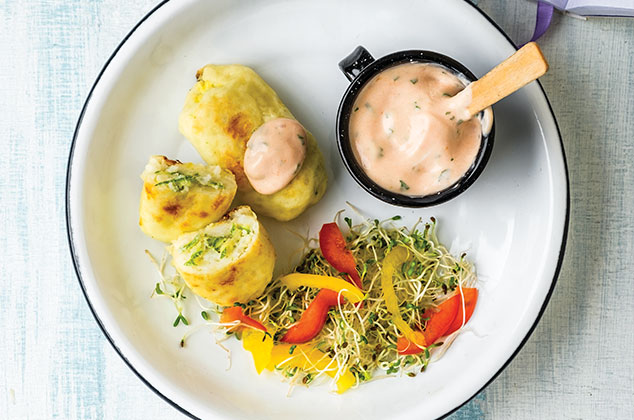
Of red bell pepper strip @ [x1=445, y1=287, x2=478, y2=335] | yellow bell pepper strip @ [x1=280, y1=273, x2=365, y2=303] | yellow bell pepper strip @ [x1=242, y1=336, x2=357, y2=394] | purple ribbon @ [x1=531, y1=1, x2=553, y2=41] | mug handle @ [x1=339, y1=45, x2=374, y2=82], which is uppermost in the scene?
mug handle @ [x1=339, y1=45, x2=374, y2=82]

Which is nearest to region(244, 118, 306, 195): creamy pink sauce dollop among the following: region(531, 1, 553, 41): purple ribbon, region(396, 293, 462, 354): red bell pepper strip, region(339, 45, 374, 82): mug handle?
region(339, 45, 374, 82): mug handle

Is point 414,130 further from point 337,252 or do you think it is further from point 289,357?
point 289,357

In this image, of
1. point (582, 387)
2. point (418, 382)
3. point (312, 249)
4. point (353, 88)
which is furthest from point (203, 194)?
point (582, 387)

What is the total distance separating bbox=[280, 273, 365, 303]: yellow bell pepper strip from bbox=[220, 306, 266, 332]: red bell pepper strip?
0.18m

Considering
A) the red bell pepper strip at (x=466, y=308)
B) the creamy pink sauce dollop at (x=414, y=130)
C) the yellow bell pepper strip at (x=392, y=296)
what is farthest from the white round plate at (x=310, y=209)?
the creamy pink sauce dollop at (x=414, y=130)

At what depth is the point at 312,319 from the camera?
2117 millimetres

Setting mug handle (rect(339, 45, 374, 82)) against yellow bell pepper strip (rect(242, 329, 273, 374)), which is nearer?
mug handle (rect(339, 45, 374, 82))

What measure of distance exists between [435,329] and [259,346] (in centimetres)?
64

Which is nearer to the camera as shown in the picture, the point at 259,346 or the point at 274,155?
the point at 274,155

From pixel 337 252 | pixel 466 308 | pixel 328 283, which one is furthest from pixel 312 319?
pixel 466 308

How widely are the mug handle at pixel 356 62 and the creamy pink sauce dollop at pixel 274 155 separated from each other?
0.84ft

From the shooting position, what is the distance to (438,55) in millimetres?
1900

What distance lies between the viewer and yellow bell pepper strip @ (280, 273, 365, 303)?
→ 2.09 meters

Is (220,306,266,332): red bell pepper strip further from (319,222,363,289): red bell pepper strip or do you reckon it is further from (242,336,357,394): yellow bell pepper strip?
(319,222,363,289): red bell pepper strip
